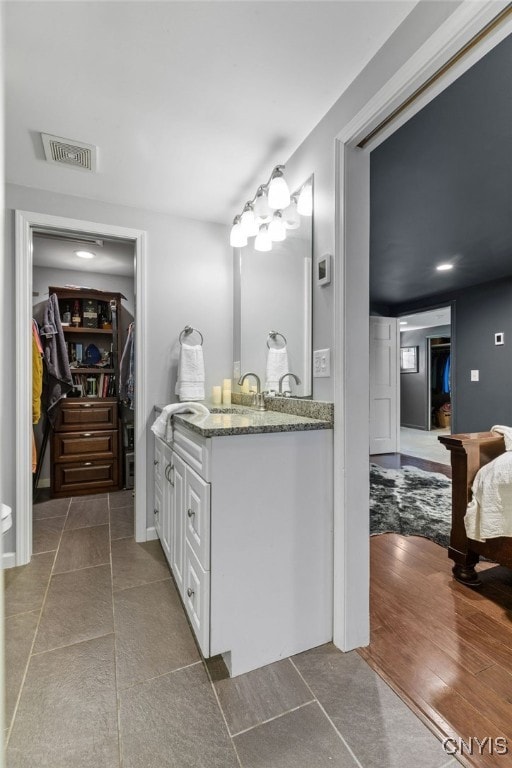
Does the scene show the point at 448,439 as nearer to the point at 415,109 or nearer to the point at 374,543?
the point at 374,543

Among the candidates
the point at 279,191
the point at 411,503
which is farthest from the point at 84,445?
the point at 411,503

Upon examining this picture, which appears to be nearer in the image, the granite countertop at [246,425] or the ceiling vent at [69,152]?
the granite countertop at [246,425]

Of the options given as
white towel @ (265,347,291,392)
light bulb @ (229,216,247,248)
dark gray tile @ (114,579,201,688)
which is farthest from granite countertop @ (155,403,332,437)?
light bulb @ (229,216,247,248)

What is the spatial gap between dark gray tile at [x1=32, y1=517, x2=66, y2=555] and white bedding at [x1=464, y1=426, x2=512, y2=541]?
8.04 feet

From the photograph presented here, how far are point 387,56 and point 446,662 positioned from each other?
2.28 metres

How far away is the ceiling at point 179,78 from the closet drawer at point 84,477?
233cm

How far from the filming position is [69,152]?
1968 mm

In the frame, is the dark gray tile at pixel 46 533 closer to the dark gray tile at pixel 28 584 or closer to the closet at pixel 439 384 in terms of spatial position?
the dark gray tile at pixel 28 584

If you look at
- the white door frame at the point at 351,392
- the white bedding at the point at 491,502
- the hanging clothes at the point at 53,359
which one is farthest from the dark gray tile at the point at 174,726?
the hanging clothes at the point at 53,359

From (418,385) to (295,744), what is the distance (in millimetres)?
7390

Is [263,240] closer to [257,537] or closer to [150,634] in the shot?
[257,537]

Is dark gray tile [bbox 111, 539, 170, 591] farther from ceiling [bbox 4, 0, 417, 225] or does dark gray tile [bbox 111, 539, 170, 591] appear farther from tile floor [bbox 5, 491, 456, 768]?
ceiling [bbox 4, 0, 417, 225]

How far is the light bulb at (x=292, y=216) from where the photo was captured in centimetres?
196

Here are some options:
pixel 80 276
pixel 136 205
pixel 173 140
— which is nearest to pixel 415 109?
pixel 173 140
